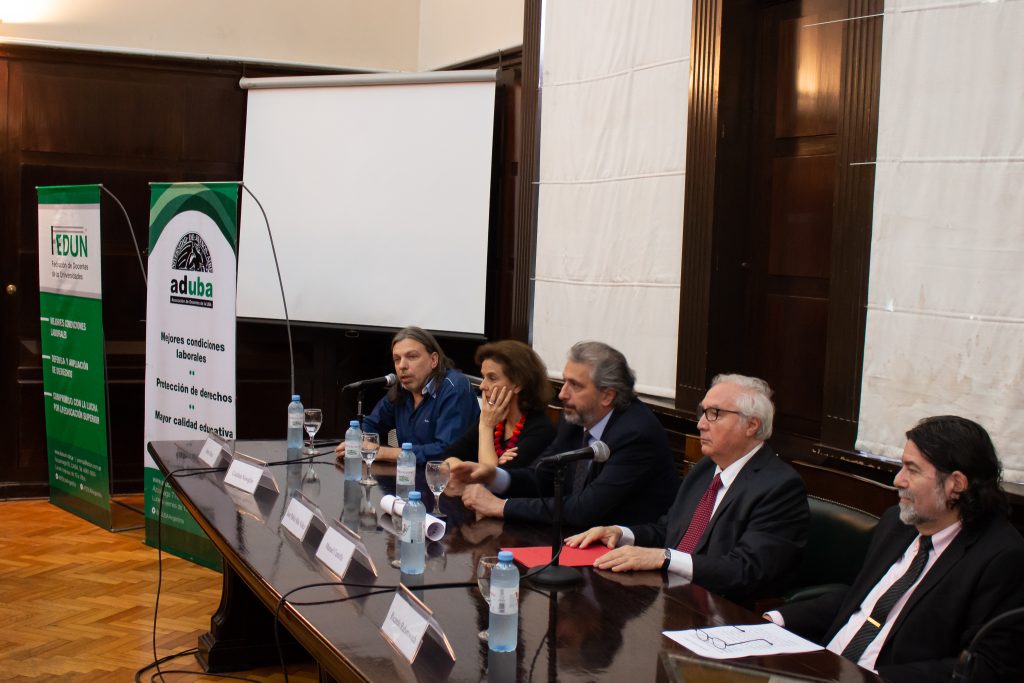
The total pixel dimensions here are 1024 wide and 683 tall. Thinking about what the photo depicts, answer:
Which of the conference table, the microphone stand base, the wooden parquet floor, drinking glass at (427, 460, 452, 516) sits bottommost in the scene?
the wooden parquet floor

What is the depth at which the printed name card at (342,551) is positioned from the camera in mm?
2434

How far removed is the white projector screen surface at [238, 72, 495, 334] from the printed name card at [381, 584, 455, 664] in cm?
387

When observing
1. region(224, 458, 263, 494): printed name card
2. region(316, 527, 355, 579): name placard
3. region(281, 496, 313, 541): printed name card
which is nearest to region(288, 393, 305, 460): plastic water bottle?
region(224, 458, 263, 494): printed name card

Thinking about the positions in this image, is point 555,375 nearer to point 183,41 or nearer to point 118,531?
point 118,531

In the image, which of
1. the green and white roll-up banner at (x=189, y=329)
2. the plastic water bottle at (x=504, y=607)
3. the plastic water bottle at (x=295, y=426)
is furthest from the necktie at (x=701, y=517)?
the green and white roll-up banner at (x=189, y=329)

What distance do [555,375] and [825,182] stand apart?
181cm

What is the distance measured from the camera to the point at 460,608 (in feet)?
7.25

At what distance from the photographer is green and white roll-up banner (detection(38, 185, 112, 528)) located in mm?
5441

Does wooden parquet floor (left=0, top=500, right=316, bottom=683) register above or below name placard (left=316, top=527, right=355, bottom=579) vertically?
below

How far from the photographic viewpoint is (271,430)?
6.69 metres

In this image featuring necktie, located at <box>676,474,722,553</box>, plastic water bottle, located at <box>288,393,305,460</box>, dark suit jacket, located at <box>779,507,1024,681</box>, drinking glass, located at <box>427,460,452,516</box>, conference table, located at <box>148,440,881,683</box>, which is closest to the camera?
conference table, located at <box>148,440,881,683</box>

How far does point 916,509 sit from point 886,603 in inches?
9.1

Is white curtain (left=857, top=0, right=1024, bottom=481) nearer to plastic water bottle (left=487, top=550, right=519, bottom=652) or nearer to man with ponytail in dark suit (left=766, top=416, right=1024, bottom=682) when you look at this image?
man with ponytail in dark suit (left=766, top=416, right=1024, bottom=682)

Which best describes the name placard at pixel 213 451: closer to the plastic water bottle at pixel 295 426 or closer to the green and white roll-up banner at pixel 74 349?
the plastic water bottle at pixel 295 426
